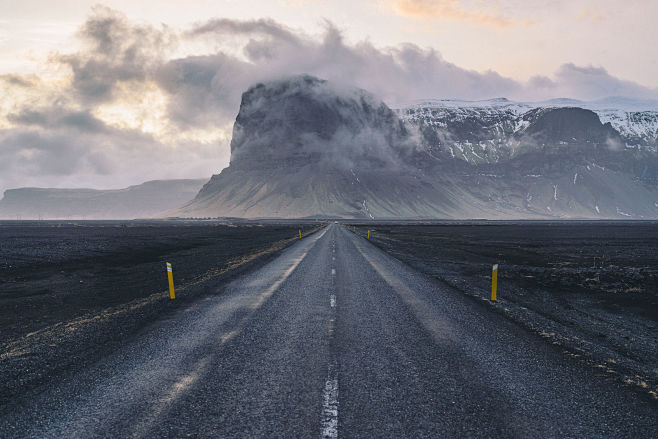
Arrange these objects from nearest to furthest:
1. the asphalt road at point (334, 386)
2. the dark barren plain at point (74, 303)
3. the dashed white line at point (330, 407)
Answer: the dashed white line at point (330, 407) < the asphalt road at point (334, 386) < the dark barren plain at point (74, 303)

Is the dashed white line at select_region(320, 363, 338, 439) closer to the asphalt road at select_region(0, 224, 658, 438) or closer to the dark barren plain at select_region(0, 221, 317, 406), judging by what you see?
the asphalt road at select_region(0, 224, 658, 438)

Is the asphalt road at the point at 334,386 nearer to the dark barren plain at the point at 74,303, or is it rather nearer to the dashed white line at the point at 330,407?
the dashed white line at the point at 330,407

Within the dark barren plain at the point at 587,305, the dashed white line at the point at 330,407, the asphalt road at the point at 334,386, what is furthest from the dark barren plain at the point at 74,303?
the dark barren plain at the point at 587,305

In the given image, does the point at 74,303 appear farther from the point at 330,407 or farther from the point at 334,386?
the point at 330,407

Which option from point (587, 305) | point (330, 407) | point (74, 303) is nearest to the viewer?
point (330, 407)

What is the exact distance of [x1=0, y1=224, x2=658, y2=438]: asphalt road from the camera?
4547 millimetres

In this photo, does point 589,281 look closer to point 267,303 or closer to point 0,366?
point 267,303

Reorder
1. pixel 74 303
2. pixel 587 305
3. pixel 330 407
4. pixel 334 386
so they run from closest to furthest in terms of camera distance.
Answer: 1. pixel 330 407
2. pixel 334 386
3. pixel 587 305
4. pixel 74 303

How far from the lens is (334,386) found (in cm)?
550

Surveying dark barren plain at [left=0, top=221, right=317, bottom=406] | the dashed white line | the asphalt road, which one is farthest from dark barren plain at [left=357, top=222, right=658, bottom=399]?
dark barren plain at [left=0, top=221, right=317, bottom=406]

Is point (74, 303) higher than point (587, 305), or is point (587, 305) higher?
point (74, 303)

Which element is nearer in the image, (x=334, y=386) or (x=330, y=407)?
(x=330, y=407)

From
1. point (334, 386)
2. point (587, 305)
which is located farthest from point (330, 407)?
point (587, 305)

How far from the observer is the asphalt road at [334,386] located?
14.9ft
